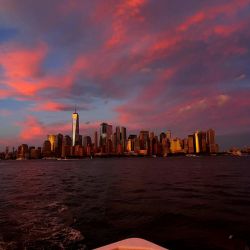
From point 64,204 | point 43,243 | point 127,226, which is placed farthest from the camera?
point 64,204

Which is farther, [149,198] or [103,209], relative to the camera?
[149,198]

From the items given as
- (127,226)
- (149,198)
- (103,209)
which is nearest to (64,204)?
(103,209)

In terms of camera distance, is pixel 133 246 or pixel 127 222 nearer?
pixel 133 246

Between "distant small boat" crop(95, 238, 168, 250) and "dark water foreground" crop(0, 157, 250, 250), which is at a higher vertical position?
"distant small boat" crop(95, 238, 168, 250)

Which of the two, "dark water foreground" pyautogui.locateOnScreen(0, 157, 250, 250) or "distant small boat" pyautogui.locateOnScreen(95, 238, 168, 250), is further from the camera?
"dark water foreground" pyautogui.locateOnScreen(0, 157, 250, 250)

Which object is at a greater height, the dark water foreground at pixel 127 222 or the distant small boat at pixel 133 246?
the distant small boat at pixel 133 246

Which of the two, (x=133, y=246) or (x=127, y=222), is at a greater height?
(x=133, y=246)

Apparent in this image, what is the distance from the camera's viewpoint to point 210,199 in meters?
29.3

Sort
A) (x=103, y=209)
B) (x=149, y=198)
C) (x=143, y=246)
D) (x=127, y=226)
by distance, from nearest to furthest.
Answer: (x=143, y=246) → (x=127, y=226) → (x=103, y=209) → (x=149, y=198)

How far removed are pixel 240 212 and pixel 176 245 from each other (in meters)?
10.1

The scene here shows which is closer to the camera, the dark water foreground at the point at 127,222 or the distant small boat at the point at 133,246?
the distant small boat at the point at 133,246

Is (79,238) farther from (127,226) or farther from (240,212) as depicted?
(240,212)

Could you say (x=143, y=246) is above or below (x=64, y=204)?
above

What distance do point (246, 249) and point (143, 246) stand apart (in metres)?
9.66
